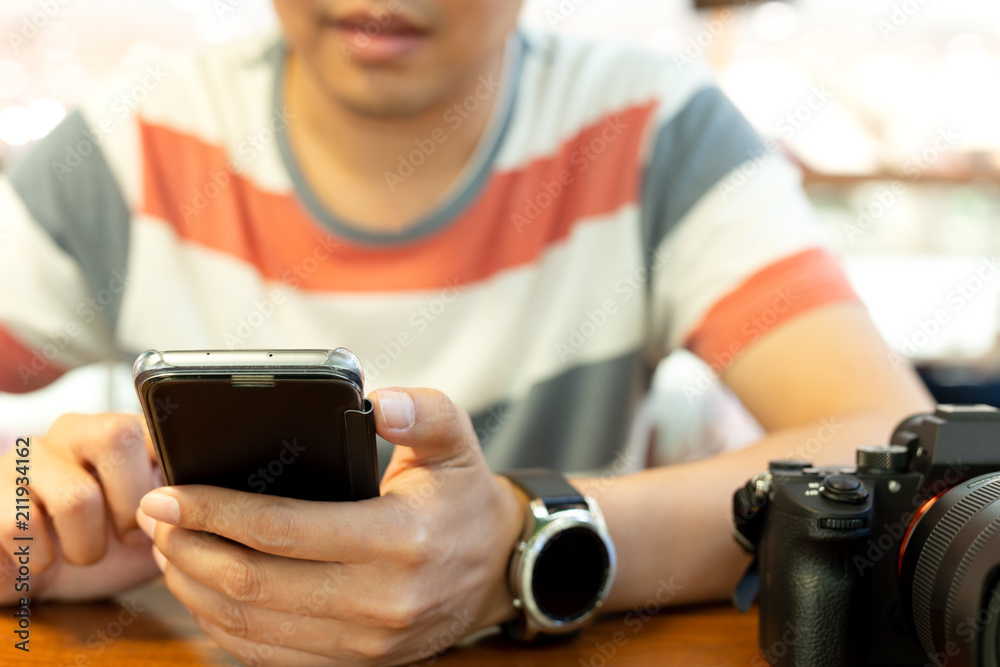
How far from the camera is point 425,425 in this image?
0.39m

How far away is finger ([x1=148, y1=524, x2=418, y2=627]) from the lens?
1.28 ft

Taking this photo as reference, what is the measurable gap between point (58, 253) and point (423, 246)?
381mm

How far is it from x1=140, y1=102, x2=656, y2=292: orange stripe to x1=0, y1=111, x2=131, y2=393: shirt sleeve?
58 millimetres

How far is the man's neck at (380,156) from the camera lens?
0.80m

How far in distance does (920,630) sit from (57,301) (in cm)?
82

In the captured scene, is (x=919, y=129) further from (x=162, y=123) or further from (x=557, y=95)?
(x=162, y=123)

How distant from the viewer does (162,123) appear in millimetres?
855
